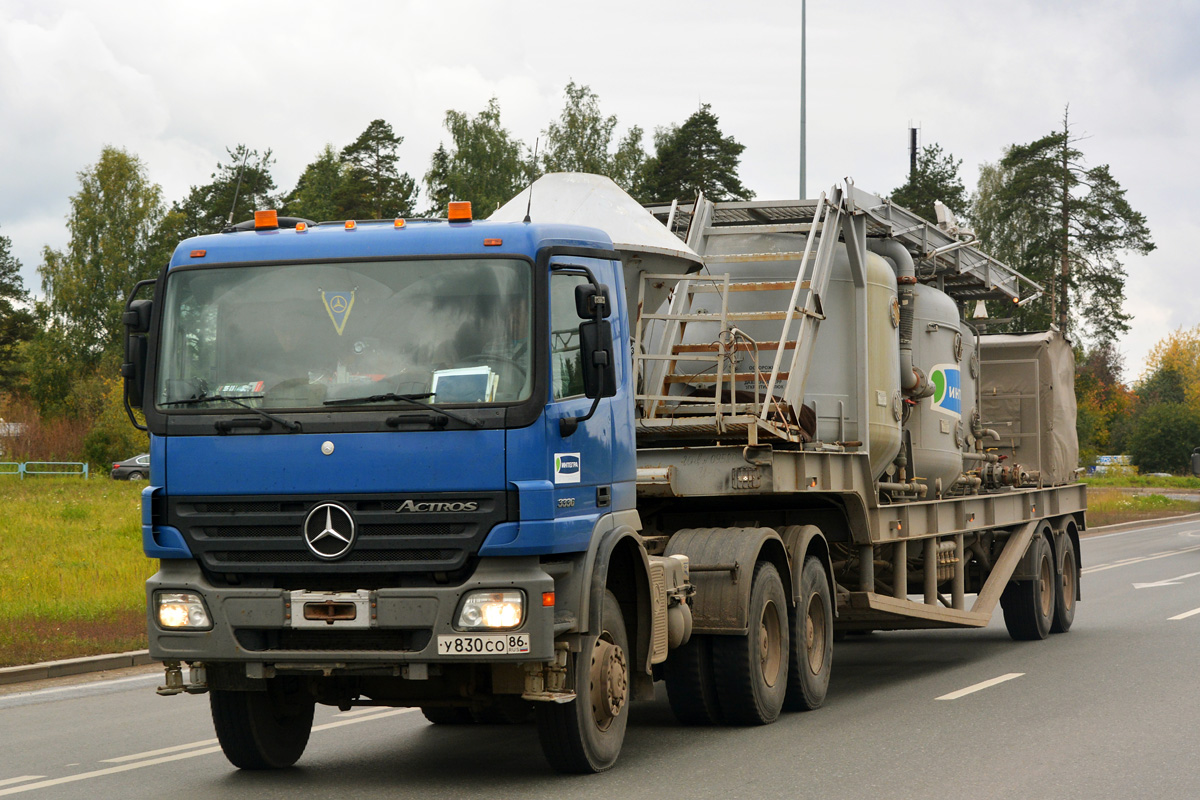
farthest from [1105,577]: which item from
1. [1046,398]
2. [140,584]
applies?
[140,584]

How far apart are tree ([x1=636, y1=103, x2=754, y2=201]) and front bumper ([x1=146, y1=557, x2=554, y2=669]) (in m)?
52.1

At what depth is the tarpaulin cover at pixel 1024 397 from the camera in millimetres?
16625

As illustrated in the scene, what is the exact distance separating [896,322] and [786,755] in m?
5.14

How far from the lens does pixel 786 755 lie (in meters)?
8.17

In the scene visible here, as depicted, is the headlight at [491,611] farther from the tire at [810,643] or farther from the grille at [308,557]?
the tire at [810,643]

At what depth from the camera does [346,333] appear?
720 cm

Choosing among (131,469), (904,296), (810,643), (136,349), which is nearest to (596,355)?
(136,349)

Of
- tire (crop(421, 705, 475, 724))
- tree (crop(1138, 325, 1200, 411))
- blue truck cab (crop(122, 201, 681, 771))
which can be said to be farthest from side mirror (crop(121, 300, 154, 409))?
tree (crop(1138, 325, 1200, 411))

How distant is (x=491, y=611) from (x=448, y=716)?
3.14 meters

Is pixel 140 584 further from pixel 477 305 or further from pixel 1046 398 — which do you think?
pixel 477 305

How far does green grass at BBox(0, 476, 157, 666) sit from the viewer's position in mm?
14258

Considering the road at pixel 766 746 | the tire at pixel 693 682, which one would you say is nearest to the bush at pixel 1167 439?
the road at pixel 766 746

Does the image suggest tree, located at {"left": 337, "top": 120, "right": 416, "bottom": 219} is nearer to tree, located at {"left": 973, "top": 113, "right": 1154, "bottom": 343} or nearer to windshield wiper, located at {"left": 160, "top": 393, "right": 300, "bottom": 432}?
tree, located at {"left": 973, "top": 113, "right": 1154, "bottom": 343}

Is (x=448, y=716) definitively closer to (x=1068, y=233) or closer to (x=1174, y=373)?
(x=1068, y=233)
